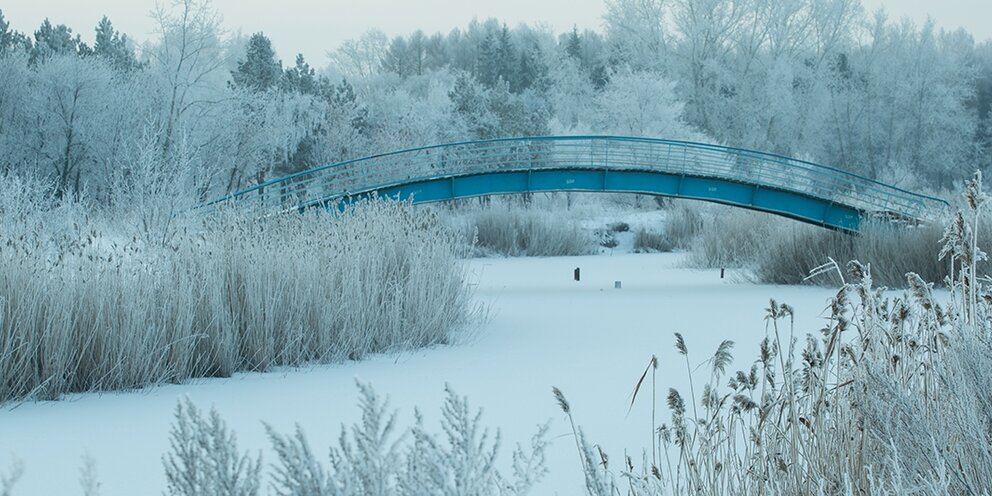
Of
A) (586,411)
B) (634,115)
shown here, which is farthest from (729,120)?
(586,411)

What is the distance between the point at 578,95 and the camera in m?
50.6

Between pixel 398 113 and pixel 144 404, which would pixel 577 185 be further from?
pixel 398 113

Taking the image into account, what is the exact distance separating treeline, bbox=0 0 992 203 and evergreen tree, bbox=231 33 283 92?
79mm

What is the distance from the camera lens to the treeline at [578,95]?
27169mm

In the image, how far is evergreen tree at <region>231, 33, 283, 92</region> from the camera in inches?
1449

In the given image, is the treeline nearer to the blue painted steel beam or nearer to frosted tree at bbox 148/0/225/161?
frosted tree at bbox 148/0/225/161

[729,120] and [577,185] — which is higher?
[729,120]

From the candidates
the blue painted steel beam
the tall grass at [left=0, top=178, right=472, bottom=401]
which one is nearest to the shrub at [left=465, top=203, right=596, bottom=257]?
the blue painted steel beam

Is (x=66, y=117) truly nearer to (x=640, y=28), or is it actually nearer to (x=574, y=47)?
(x=640, y=28)

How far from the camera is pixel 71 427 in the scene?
5340mm

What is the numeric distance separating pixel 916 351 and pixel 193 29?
2842 centimetres

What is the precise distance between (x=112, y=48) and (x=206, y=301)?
111 ft

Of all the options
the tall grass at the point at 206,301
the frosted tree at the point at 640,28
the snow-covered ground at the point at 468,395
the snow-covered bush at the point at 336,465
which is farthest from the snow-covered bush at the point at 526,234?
the frosted tree at the point at 640,28

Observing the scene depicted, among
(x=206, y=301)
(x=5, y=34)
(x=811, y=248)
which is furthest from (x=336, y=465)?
(x=5, y=34)
